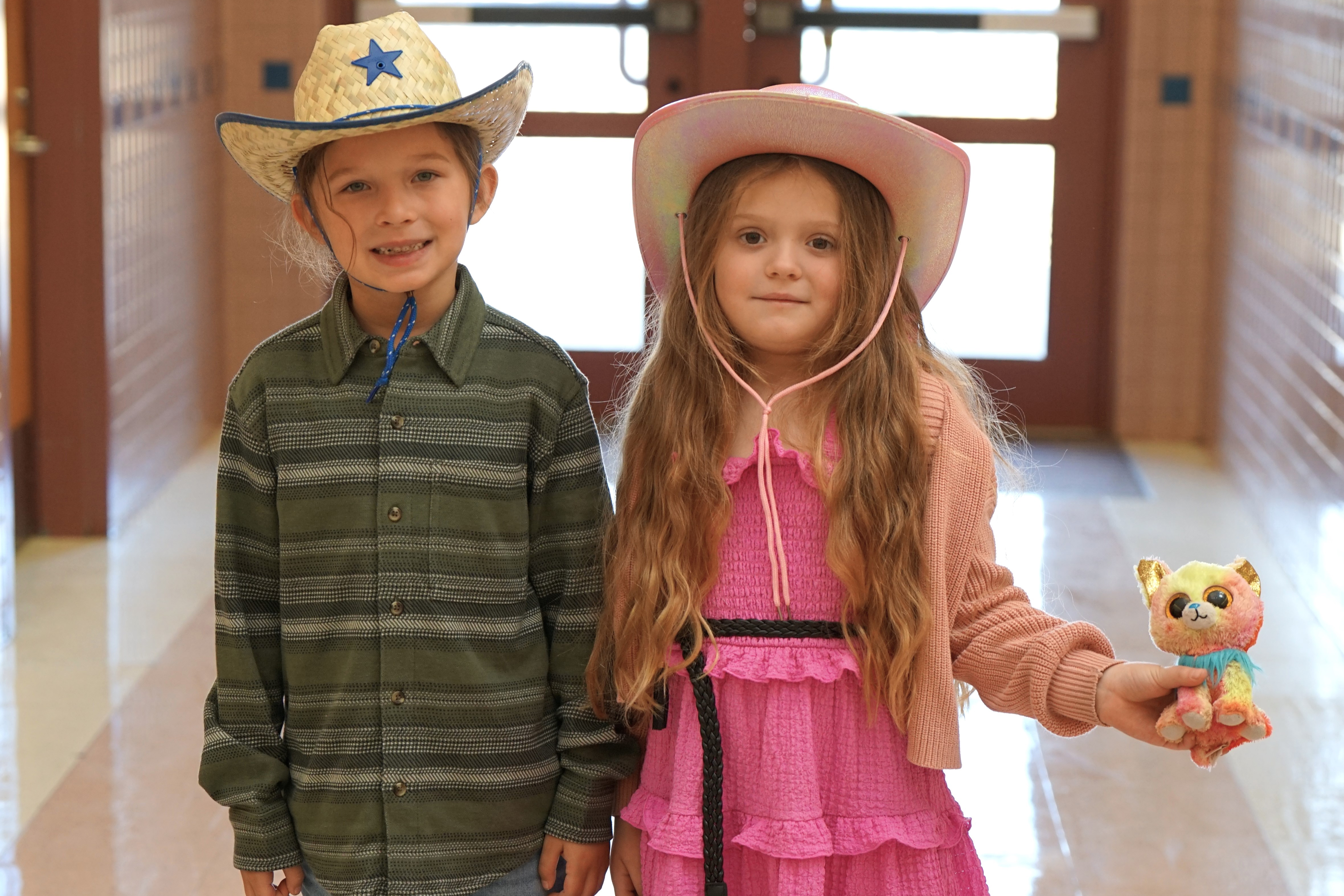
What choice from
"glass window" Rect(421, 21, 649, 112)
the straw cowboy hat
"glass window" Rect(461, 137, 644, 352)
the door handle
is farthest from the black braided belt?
"glass window" Rect(421, 21, 649, 112)

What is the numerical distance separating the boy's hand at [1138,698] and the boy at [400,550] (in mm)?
436

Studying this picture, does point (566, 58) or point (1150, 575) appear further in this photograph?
point (566, 58)

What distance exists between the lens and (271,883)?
140cm

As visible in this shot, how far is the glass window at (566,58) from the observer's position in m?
4.75

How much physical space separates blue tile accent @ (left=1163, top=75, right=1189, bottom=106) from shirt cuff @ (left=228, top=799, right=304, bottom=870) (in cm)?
409

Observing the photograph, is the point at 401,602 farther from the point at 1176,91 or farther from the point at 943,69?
the point at 1176,91

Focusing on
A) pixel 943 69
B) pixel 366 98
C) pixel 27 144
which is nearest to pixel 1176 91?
pixel 943 69

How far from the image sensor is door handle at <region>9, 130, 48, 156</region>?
366 cm

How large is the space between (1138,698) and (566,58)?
3.86m

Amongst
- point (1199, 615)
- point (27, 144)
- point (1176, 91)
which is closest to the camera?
point (1199, 615)

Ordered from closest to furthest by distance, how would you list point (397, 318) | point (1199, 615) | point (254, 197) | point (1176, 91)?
point (1199, 615) → point (397, 318) → point (1176, 91) → point (254, 197)

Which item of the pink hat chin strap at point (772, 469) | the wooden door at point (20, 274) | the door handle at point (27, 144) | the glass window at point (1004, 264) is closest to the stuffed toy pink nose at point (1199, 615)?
the pink hat chin strap at point (772, 469)

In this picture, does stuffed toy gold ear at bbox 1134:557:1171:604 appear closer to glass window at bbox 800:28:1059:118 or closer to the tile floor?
the tile floor

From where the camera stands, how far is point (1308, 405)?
362 centimetres
